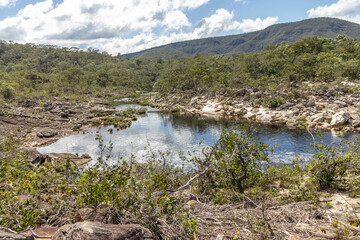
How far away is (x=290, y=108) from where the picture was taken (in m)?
29.9

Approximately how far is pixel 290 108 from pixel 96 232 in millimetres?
31713

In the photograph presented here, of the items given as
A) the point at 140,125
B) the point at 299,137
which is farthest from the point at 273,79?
the point at 140,125

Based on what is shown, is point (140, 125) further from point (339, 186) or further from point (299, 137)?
point (339, 186)

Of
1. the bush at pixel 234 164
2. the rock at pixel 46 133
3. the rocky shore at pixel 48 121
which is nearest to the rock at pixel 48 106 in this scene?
the rocky shore at pixel 48 121

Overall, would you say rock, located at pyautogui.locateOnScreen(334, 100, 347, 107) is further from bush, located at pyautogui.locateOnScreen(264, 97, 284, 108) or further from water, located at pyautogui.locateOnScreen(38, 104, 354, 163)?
water, located at pyautogui.locateOnScreen(38, 104, 354, 163)

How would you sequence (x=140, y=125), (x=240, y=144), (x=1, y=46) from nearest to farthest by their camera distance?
(x=240, y=144)
(x=140, y=125)
(x=1, y=46)

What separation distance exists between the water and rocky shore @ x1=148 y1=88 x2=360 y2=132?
7.56ft

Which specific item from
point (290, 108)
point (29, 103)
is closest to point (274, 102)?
point (290, 108)

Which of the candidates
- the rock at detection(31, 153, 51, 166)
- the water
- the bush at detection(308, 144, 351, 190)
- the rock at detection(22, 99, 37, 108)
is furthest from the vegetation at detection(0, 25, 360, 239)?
the rock at detection(22, 99, 37, 108)

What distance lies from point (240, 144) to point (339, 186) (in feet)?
12.8

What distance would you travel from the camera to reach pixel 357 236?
13.2ft

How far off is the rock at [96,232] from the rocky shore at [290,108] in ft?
61.4

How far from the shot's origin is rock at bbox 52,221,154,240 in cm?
336

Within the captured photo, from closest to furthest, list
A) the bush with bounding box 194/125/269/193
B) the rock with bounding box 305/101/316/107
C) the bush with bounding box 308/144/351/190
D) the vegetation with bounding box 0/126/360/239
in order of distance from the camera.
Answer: the vegetation with bounding box 0/126/360/239 → the bush with bounding box 308/144/351/190 → the bush with bounding box 194/125/269/193 → the rock with bounding box 305/101/316/107
